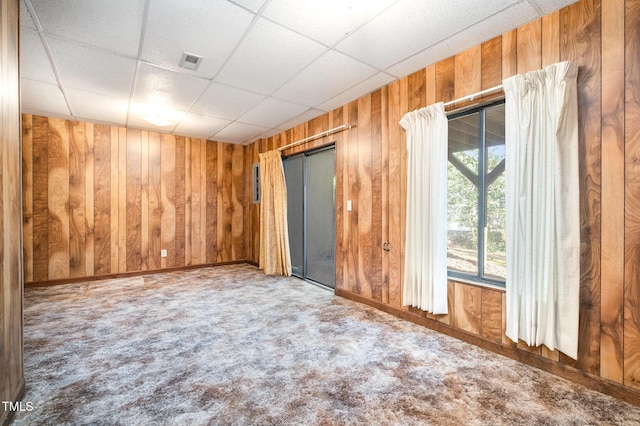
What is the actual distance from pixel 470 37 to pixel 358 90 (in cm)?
128

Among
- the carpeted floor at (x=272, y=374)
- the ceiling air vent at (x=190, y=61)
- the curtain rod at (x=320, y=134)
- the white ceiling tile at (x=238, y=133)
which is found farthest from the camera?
the white ceiling tile at (x=238, y=133)

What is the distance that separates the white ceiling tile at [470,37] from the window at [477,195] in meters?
0.54

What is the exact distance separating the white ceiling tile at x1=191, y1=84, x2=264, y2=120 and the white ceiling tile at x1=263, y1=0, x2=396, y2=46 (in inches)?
55.5

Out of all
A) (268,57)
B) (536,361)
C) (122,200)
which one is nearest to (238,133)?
(122,200)

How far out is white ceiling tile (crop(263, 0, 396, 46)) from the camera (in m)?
1.91

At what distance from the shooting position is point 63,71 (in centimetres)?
283

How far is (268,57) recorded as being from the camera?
2.58 metres

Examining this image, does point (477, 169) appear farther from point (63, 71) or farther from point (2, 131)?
point (63, 71)

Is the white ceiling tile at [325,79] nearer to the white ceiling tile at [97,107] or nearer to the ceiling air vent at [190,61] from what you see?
the ceiling air vent at [190,61]

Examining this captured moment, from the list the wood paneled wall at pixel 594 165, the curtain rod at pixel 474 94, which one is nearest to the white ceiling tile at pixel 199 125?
the wood paneled wall at pixel 594 165

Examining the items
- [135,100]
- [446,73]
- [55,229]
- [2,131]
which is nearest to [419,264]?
[446,73]

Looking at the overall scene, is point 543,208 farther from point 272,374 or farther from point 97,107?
point 97,107

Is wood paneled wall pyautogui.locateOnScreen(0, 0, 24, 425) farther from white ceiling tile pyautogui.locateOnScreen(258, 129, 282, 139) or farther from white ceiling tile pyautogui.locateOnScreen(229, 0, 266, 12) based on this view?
white ceiling tile pyautogui.locateOnScreen(258, 129, 282, 139)

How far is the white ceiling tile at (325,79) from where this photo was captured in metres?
2.68
